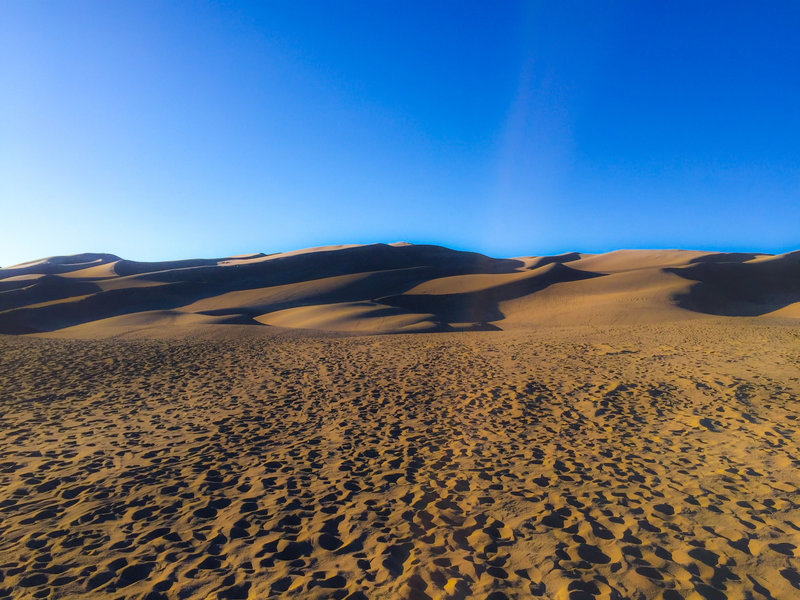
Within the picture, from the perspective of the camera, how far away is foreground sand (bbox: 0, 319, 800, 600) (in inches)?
144

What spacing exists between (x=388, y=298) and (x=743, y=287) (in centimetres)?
3068

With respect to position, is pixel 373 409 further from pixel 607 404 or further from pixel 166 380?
pixel 166 380

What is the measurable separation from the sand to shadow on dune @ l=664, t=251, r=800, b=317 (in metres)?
15.8

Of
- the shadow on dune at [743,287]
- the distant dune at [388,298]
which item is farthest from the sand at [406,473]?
the shadow on dune at [743,287]

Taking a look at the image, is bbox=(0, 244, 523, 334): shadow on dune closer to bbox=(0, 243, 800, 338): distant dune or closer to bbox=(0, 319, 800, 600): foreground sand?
bbox=(0, 243, 800, 338): distant dune

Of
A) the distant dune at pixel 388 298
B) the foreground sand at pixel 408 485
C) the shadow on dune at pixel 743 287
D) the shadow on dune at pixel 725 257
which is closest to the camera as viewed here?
the foreground sand at pixel 408 485

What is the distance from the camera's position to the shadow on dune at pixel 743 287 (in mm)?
28844

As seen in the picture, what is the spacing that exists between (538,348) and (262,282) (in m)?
41.5

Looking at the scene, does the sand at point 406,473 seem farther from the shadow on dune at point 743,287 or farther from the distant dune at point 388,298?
the shadow on dune at point 743,287

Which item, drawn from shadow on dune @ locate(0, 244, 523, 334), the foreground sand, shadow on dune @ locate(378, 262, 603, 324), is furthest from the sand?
shadow on dune @ locate(0, 244, 523, 334)

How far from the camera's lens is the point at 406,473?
227 inches

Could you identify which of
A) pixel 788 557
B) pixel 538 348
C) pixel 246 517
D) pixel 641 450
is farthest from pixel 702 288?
pixel 246 517

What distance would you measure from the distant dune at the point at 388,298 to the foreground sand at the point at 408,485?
14398 millimetres

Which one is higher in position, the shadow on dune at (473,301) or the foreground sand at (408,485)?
the foreground sand at (408,485)
